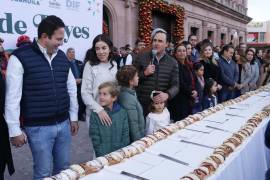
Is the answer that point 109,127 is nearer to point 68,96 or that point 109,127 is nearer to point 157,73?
point 68,96

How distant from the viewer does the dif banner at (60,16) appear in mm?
4617

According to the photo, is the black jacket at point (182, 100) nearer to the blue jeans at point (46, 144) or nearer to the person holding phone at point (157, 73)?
the person holding phone at point (157, 73)

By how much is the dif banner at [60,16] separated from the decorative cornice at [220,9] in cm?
1015

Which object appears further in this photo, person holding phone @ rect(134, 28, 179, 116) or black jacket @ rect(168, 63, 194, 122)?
black jacket @ rect(168, 63, 194, 122)

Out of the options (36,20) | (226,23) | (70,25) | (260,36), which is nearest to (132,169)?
(36,20)

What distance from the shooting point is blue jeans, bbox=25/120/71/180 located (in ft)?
8.27

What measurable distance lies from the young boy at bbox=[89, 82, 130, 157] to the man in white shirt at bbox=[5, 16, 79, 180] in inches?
11.5

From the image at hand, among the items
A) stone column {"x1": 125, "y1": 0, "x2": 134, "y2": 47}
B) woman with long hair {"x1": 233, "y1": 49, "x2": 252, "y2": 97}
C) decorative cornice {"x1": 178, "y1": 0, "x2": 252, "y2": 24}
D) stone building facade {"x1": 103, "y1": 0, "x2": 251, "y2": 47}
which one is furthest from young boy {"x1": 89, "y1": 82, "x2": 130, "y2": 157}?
decorative cornice {"x1": 178, "y1": 0, "x2": 252, "y2": 24}

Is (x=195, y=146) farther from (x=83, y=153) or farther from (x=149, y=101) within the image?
(x=83, y=153)

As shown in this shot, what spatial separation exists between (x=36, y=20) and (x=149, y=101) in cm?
260

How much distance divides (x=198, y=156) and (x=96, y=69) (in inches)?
53.3

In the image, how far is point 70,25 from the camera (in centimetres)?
565

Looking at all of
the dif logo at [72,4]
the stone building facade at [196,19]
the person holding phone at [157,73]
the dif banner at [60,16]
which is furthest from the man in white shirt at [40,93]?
the stone building facade at [196,19]

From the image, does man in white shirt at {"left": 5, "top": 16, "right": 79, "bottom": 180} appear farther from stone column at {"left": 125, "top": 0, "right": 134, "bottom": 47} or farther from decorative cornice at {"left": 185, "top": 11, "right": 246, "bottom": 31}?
decorative cornice at {"left": 185, "top": 11, "right": 246, "bottom": 31}
